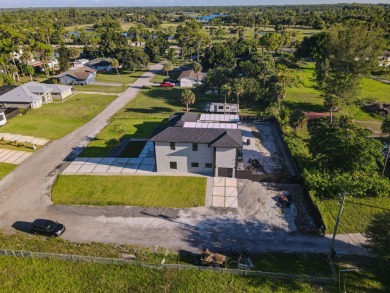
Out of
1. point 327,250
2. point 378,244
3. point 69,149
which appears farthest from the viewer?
point 69,149

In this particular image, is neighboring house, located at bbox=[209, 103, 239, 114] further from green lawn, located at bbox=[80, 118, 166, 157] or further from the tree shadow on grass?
the tree shadow on grass

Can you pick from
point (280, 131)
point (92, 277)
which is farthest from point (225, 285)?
point (280, 131)

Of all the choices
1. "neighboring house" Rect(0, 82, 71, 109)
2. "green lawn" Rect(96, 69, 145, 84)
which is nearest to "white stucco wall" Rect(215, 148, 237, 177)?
"neighboring house" Rect(0, 82, 71, 109)

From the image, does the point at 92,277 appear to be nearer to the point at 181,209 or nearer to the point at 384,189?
the point at 181,209

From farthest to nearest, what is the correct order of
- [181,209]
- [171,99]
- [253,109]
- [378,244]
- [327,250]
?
[171,99]
[253,109]
[181,209]
[327,250]
[378,244]

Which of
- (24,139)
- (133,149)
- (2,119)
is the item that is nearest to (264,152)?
(133,149)

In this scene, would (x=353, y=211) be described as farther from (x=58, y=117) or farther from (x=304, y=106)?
(x=58, y=117)
